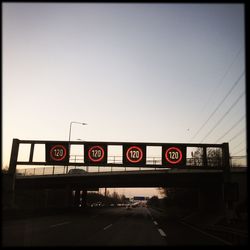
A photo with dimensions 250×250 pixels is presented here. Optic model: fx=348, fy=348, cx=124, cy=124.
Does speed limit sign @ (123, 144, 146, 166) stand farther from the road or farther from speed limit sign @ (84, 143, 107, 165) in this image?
the road

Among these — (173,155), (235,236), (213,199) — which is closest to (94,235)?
(235,236)

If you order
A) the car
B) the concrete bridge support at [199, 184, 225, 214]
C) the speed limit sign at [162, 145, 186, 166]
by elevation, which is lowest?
the concrete bridge support at [199, 184, 225, 214]

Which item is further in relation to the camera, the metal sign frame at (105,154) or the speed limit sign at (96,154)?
the speed limit sign at (96,154)

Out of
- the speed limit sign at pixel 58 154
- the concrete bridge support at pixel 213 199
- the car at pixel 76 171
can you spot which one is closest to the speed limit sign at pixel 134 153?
the speed limit sign at pixel 58 154

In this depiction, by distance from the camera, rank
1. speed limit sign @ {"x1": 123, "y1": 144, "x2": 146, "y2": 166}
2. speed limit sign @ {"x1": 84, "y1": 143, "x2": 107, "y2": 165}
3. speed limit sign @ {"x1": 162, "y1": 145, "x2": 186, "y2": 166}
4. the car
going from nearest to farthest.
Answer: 1. speed limit sign @ {"x1": 162, "y1": 145, "x2": 186, "y2": 166}
2. speed limit sign @ {"x1": 123, "y1": 144, "x2": 146, "y2": 166}
3. speed limit sign @ {"x1": 84, "y1": 143, "x2": 107, "y2": 165}
4. the car

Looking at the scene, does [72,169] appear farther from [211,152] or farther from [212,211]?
[211,152]

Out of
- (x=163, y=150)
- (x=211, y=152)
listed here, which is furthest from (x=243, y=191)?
(x=211, y=152)

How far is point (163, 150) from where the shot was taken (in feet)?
96.3

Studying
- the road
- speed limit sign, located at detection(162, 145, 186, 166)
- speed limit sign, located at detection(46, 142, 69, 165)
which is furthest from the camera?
speed limit sign, located at detection(46, 142, 69, 165)

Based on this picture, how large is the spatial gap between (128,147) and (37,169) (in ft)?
89.7

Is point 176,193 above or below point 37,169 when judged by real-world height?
below

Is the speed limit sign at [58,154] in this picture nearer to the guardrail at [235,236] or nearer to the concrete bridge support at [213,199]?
the guardrail at [235,236]

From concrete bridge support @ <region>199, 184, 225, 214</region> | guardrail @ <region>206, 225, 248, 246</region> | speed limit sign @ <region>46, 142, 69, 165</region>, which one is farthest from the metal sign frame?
guardrail @ <region>206, 225, 248, 246</region>

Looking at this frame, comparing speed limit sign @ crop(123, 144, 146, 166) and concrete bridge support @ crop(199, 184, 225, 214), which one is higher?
speed limit sign @ crop(123, 144, 146, 166)
